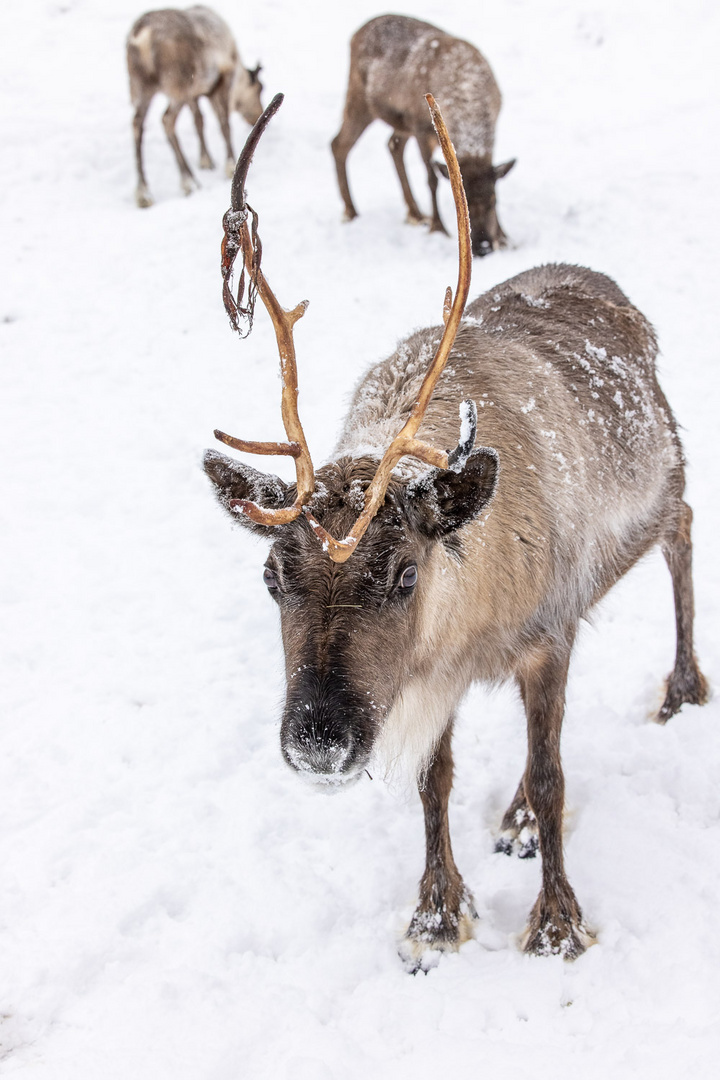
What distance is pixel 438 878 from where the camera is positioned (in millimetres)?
3502

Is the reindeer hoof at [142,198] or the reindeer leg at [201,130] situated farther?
the reindeer leg at [201,130]

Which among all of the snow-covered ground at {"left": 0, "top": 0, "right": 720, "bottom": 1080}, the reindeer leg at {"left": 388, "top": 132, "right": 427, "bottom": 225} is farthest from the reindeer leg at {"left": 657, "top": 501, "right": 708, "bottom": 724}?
the reindeer leg at {"left": 388, "top": 132, "right": 427, "bottom": 225}

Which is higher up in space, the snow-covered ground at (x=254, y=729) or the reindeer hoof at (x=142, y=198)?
the reindeer hoof at (x=142, y=198)

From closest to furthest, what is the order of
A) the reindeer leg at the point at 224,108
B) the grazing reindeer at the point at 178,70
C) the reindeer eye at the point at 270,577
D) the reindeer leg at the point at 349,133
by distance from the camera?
the reindeer eye at the point at 270,577
the reindeer leg at the point at 349,133
the grazing reindeer at the point at 178,70
the reindeer leg at the point at 224,108

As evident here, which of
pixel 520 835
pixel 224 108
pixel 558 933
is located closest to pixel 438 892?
pixel 558 933

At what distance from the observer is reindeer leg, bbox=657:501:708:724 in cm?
453

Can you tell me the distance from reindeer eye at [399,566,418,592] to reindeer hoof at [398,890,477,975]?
1553 millimetres

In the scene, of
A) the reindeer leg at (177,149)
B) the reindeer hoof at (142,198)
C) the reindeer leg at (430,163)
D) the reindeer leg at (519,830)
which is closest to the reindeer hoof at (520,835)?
the reindeer leg at (519,830)

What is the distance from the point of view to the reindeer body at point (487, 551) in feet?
8.36

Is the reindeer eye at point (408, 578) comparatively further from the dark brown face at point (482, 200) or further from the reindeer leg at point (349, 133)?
the reindeer leg at point (349, 133)

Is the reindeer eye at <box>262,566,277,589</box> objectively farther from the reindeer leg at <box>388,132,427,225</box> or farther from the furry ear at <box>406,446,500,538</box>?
the reindeer leg at <box>388,132,427,225</box>

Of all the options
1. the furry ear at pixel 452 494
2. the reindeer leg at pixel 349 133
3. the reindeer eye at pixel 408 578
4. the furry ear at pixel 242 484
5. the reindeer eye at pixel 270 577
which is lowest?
the reindeer leg at pixel 349 133

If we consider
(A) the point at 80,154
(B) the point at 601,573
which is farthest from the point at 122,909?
(A) the point at 80,154

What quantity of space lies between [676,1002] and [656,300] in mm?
7096
